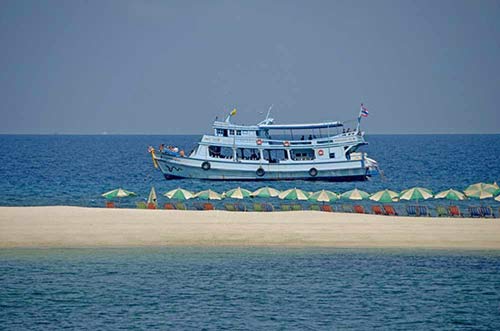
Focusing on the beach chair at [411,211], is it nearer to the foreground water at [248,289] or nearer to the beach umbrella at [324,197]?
the beach umbrella at [324,197]

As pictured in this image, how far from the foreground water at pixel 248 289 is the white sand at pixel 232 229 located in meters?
1.63

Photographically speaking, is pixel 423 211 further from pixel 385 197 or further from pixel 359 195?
pixel 359 195

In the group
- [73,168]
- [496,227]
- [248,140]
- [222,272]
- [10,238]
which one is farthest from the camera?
[73,168]

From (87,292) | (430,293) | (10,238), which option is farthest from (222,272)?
(10,238)

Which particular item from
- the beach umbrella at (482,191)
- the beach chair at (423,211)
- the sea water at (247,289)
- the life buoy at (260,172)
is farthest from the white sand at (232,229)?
the life buoy at (260,172)

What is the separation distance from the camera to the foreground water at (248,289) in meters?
26.8

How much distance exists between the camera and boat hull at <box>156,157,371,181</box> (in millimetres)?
78500

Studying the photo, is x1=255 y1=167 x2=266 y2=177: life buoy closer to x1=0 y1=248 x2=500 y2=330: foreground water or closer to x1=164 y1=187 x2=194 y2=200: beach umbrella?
x1=164 y1=187 x2=194 y2=200: beach umbrella

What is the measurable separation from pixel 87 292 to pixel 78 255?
6.73m

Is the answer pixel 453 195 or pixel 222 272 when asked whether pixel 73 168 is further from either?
pixel 222 272

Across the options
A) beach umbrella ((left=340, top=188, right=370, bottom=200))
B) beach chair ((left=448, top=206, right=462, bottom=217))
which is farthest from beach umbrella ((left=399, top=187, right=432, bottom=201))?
beach chair ((left=448, top=206, right=462, bottom=217))

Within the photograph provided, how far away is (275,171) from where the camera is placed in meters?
78.5

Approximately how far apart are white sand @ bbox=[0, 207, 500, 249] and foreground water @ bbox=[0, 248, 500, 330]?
1627 mm

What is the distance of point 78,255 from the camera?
36.7 meters
